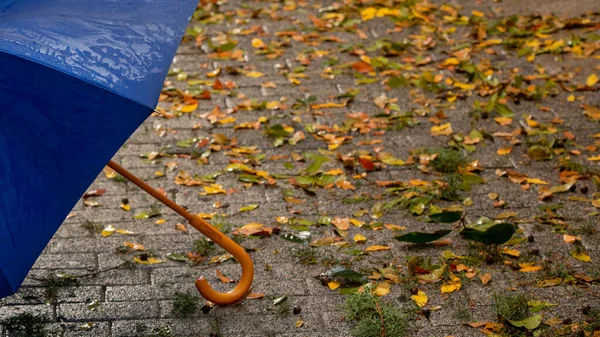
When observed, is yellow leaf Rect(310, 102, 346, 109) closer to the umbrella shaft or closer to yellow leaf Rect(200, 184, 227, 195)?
yellow leaf Rect(200, 184, 227, 195)

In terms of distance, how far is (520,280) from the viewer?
3729 millimetres

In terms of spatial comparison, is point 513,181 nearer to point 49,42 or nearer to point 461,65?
point 461,65

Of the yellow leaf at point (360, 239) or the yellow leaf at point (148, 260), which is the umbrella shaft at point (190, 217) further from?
the yellow leaf at point (360, 239)

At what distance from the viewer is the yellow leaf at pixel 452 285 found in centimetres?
366

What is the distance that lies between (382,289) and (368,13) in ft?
12.7

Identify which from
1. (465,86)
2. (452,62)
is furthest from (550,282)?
(452,62)

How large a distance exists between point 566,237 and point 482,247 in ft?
1.39

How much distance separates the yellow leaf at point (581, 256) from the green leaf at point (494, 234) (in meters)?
0.29

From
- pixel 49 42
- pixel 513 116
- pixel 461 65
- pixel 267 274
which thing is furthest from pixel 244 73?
pixel 49 42

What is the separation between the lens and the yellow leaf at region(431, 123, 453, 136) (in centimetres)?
513

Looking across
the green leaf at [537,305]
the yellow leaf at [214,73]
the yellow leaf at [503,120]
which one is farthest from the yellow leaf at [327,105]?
the green leaf at [537,305]

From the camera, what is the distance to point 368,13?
7.08 meters

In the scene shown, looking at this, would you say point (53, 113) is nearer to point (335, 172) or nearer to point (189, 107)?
point (335, 172)

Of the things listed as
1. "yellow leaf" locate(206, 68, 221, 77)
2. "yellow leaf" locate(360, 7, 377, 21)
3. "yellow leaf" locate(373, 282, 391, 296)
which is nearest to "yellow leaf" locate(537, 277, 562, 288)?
"yellow leaf" locate(373, 282, 391, 296)
